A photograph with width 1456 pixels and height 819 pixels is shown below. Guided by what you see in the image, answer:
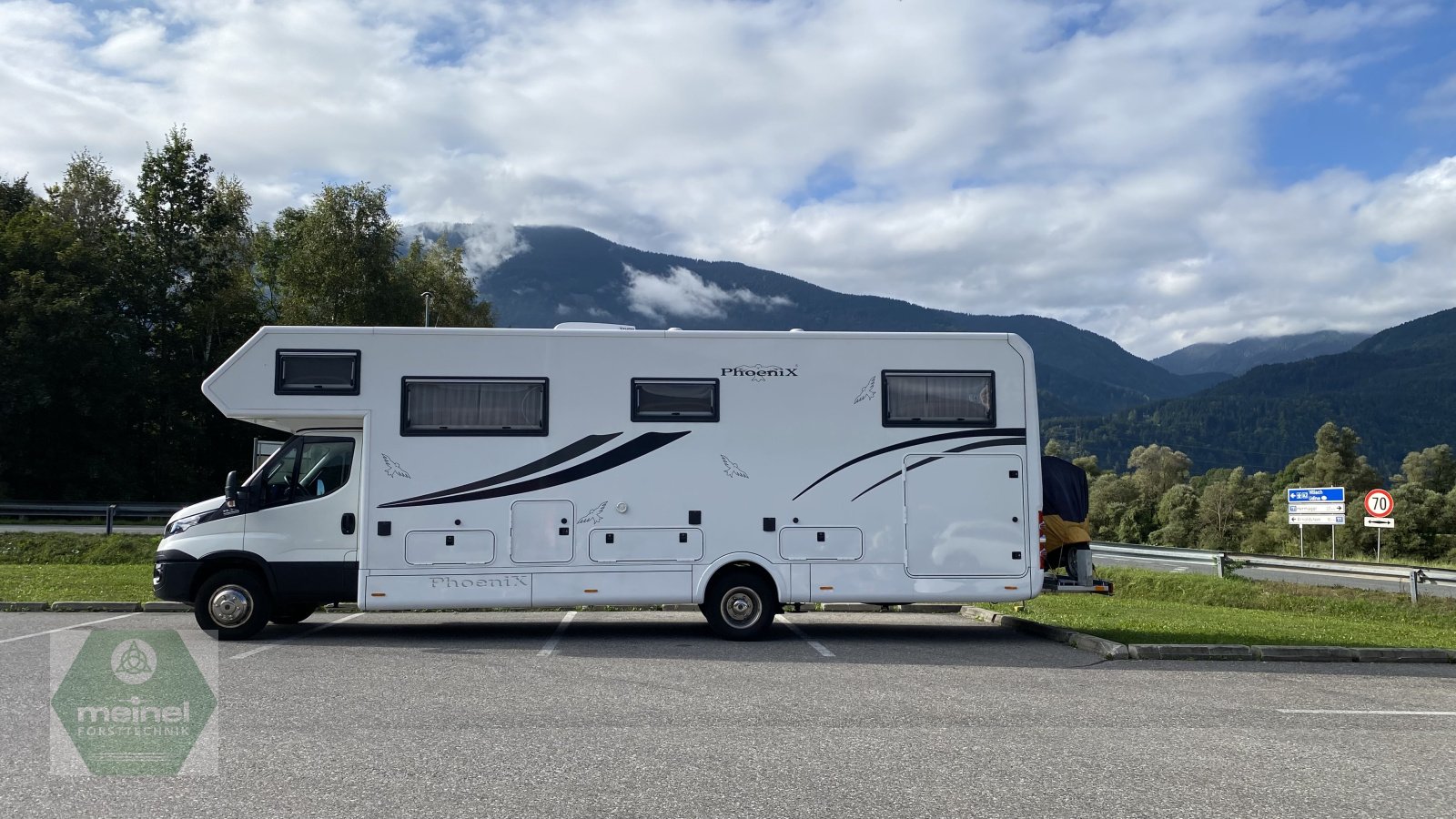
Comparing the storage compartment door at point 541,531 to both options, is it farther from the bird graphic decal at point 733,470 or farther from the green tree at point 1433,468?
the green tree at point 1433,468

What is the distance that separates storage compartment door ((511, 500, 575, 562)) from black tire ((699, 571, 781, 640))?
1.67 metres

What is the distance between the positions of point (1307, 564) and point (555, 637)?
18.1 meters

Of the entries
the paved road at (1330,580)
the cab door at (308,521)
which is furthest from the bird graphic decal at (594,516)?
the paved road at (1330,580)

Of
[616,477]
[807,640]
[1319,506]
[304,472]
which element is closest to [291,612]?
[304,472]

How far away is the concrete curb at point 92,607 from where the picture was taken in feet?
43.1

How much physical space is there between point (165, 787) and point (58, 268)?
131 feet

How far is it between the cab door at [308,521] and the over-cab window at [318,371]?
653 millimetres

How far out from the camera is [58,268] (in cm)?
3825

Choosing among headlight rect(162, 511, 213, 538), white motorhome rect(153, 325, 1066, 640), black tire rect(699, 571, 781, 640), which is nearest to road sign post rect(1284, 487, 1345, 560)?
white motorhome rect(153, 325, 1066, 640)

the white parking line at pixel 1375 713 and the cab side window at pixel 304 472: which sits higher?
the cab side window at pixel 304 472

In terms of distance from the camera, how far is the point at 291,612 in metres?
12.1

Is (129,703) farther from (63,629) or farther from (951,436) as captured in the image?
(951,436)

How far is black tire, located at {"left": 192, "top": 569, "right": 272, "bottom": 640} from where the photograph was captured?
11.0 metres

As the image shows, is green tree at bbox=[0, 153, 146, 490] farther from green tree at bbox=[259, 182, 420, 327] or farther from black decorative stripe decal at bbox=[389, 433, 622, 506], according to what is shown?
black decorative stripe decal at bbox=[389, 433, 622, 506]
